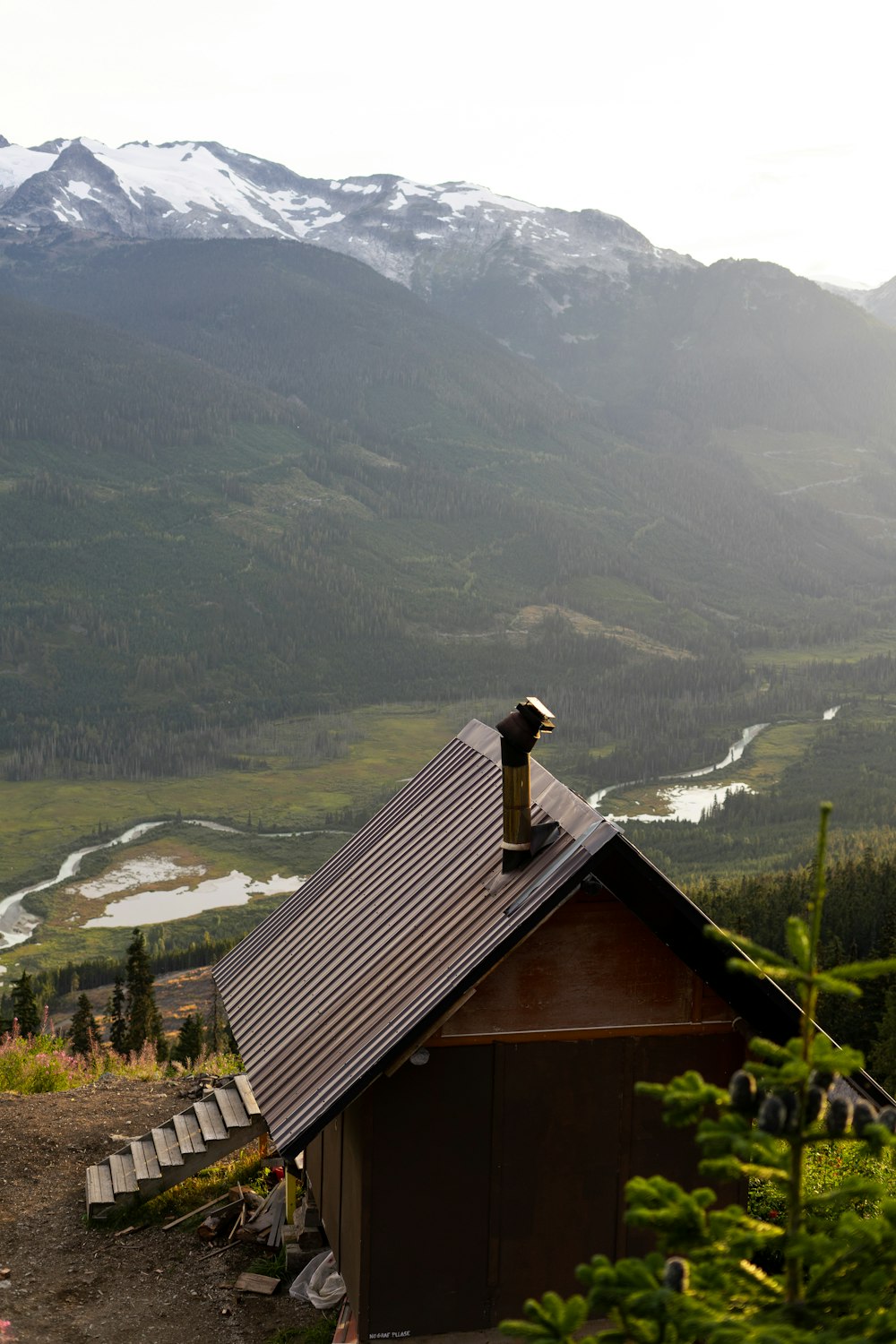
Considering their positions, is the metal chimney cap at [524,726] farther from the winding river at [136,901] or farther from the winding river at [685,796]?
the winding river at [685,796]

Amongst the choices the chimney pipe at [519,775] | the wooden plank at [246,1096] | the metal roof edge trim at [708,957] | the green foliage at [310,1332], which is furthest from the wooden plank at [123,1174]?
the metal roof edge trim at [708,957]

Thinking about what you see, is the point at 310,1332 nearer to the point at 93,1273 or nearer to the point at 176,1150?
the point at 93,1273

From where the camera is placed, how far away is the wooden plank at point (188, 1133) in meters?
19.6

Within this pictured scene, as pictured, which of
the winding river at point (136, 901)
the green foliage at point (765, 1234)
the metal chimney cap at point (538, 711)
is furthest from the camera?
the winding river at point (136, 901)

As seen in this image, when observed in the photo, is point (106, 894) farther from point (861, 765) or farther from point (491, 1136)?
point (491, 1136)

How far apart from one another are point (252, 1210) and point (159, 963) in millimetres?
77257

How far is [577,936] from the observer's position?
47.2 feet

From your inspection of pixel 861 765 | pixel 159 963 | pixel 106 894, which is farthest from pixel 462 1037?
pixel 861 765

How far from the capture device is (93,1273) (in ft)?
57.9

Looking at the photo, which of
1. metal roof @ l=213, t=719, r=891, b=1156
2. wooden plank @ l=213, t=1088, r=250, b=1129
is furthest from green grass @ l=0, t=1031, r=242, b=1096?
metal roof @ l=213, t=719, r=891, b=1156

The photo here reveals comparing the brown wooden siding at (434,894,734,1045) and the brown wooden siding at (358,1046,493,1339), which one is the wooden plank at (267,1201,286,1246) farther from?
the brown wooden siding at (434,894,734,1045)

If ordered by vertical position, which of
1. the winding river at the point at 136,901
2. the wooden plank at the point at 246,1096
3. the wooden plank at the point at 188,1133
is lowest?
the winding river at the point at 136,901

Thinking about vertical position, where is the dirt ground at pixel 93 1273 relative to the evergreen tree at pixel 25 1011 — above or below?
above

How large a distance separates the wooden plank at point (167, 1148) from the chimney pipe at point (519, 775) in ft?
25.6
